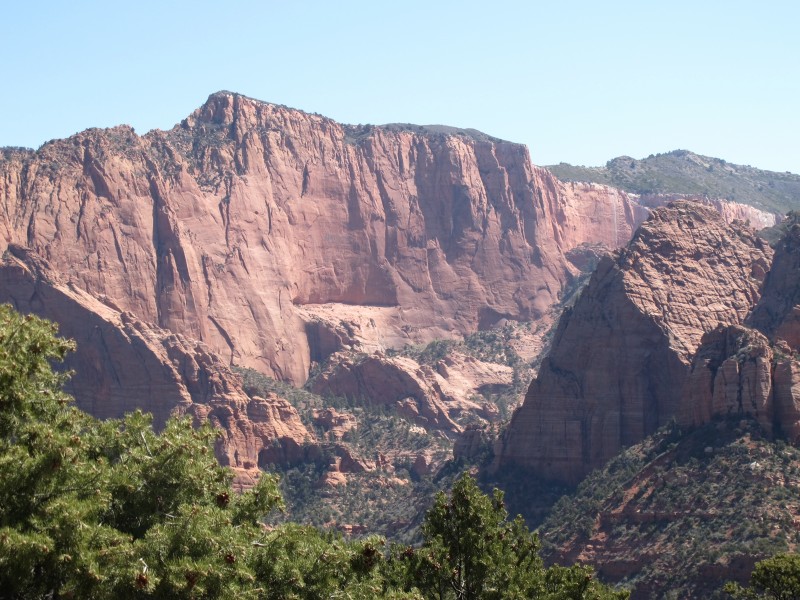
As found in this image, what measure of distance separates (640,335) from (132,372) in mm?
41722

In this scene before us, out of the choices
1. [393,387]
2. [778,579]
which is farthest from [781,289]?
Result: [778,579]

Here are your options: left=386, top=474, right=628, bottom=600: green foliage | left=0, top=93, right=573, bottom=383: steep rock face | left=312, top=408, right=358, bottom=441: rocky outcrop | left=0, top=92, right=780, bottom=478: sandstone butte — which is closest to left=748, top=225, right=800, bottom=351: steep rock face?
Answer: left=0, top=92, right=780, bottom=478: sandstone butte

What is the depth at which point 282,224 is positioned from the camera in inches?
6422

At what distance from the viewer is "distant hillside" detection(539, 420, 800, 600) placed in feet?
243

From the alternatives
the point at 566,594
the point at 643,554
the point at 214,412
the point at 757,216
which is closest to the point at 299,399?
the point at 214,412

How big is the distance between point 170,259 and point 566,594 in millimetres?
106105

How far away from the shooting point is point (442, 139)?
183 metres

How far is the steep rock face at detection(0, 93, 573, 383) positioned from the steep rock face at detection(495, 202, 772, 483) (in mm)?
44778

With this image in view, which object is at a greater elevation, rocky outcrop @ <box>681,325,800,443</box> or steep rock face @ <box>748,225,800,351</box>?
steep rock face @ <box>748,225,800,351</box>

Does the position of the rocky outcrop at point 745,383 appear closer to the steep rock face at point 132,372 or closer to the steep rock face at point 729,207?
the steep rock face at point 132,372

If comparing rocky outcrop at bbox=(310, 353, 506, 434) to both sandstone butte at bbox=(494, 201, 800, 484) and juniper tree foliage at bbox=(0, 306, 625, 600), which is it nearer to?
sandstone butte at bbox=(494, 201, 800, 484)

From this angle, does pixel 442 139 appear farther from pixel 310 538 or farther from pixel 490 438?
pixel 310 538

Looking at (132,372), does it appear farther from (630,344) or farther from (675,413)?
(675,413)

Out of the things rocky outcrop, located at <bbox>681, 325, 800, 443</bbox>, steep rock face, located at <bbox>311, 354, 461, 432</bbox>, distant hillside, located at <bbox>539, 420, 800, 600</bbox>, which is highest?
steep rock face, located at <bbox>311, 354, 461, 432</bbox>
